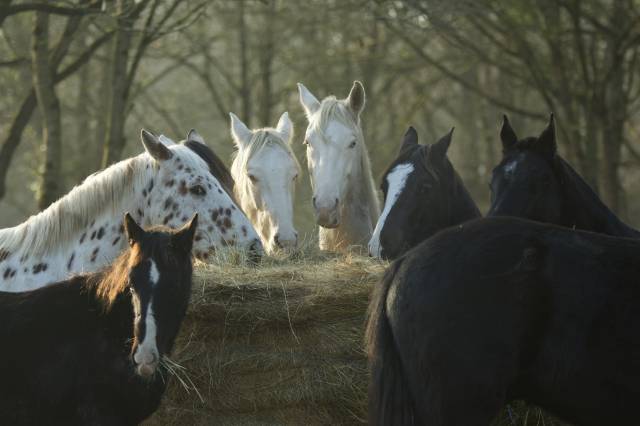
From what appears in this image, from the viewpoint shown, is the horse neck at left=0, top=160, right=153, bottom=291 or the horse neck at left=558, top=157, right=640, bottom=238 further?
the horse neck at left=0, top=160, right=153, bottom=291

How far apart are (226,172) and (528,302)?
3.30 metres

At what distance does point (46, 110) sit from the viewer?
30.2 feet

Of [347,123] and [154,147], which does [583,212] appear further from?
[154,147]

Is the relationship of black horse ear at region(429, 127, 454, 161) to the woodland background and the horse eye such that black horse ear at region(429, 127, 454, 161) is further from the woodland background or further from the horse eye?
the woodland background

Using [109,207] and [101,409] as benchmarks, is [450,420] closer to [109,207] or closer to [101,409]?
[101,409]

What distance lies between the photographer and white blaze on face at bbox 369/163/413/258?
6.04 m

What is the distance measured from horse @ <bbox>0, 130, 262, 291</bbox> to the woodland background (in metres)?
2.34

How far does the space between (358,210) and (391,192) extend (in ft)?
5.02

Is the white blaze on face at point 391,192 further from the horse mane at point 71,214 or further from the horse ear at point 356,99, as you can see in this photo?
the horse mane at point 71,214

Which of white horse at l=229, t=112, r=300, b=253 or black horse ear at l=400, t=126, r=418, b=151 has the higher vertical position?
black horse ear at l=400, t=126, r=418, b=151

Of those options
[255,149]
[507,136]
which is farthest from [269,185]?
[507,136]

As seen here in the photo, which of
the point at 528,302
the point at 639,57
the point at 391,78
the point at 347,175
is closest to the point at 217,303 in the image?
the point at 528,302

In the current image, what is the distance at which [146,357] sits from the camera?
159 inches

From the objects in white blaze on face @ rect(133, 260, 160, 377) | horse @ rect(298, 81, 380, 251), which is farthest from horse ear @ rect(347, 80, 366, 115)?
white blaze on face @ rect(133, 260, 160, 377)
